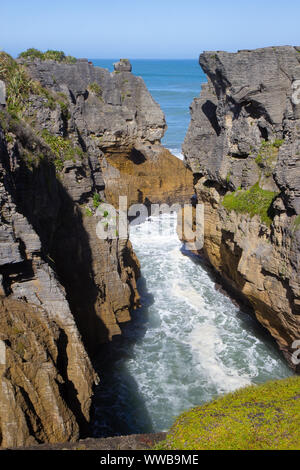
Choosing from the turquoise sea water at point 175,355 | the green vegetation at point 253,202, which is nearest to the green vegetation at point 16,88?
the green vegetation at point 253,202

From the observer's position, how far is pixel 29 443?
9.02 metres

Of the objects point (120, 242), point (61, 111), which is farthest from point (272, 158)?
point (61, 111)

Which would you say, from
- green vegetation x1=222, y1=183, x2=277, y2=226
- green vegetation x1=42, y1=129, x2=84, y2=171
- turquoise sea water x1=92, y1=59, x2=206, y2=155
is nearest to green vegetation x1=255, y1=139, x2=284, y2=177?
green vegetation x1=222, y1=183, x2=277, y2=226

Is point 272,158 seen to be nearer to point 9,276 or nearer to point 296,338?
point 296,338

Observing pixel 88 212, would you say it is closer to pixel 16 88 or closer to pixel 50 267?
pixel 50 267

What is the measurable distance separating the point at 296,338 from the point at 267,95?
910 cm

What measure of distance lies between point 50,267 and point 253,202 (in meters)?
8.76

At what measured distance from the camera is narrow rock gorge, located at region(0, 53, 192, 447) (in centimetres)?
984

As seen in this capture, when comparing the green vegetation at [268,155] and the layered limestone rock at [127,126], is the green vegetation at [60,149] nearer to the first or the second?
the green vegetation at [268,155]

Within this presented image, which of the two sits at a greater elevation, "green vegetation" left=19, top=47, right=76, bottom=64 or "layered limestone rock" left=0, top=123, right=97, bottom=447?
"green vegetation" left=19, top=47, right=76, bottom=64

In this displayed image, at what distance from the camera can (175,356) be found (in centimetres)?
1756

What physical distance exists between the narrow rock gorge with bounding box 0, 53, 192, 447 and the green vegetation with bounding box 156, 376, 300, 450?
8.43ft

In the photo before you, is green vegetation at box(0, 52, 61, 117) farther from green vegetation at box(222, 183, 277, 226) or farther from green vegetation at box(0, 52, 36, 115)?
green vegetation at box(222, 183, 277, 226)

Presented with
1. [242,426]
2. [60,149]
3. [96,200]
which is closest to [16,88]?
[60,149]
